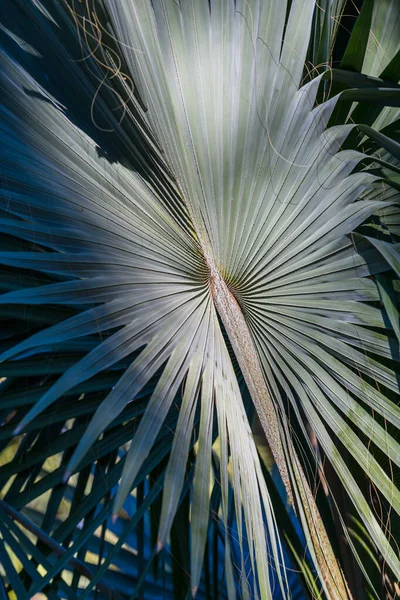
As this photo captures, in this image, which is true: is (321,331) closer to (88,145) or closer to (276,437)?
(276,437)

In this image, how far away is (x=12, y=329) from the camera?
104 cm

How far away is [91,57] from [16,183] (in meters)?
0.21

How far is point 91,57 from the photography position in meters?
0.90

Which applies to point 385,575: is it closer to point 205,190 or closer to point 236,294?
point 236,294

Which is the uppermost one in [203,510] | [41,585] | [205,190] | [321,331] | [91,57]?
[91,57]

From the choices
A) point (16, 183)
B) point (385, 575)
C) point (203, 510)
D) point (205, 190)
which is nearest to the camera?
point (203, 510)

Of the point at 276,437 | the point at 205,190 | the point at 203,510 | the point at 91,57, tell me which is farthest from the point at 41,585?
the point at 91,57

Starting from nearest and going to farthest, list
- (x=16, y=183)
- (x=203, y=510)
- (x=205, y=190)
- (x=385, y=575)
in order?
(x=203, y=510) → (x=16, y=183) → (x=205, y=190) → (x=385, y=575)

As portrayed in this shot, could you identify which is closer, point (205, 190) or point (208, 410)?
point (208, 410)

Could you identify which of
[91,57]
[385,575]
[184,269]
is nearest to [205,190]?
[184,269]

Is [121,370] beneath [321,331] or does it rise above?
beneath

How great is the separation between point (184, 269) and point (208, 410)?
9.0 inches

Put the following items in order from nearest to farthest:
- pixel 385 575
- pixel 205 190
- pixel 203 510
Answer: pixel 203 510 < pixel 205 190 < pixel 385 575

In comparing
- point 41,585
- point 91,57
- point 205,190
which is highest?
point 91,57
